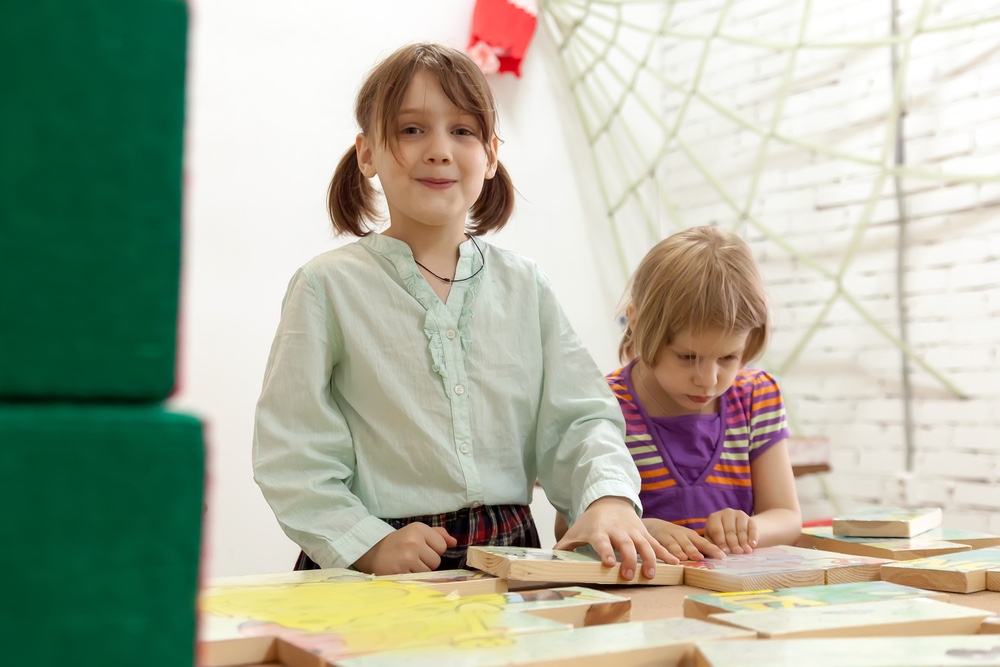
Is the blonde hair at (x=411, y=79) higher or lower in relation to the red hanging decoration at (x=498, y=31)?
lower

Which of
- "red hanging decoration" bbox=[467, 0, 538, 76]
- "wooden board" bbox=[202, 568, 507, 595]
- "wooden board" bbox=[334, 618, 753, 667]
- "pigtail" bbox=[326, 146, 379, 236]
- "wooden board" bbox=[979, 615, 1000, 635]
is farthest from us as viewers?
"red hanging decoration" bbox=[467, 0, 538, 76]

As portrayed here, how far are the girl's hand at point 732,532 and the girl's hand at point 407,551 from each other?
0.77 ft

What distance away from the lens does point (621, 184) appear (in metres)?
2.80

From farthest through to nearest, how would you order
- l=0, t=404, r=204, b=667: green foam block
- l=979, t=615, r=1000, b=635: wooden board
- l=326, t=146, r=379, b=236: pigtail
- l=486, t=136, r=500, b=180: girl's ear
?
l=326, t=146, r=379, b=236: pigtail, l=486, t=136, r=500, b=180: girl's ear, l=979, t=615, r=1000, b=635: wooden board, l=0, t=404, r=204, b=667: green foam block

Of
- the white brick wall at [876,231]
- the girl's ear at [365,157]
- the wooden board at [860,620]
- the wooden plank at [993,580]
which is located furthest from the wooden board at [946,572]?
the white brick wall at [876,231]

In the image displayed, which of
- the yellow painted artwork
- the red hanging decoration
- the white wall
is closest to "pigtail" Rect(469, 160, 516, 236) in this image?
the yellow painted artwork

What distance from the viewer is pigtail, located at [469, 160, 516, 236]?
1157 mm

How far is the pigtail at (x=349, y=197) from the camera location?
112 cm

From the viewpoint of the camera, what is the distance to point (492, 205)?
3.81 feet

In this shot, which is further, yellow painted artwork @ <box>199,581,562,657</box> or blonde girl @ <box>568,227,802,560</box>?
blonde girl @ <box>568,227,802,560</box>

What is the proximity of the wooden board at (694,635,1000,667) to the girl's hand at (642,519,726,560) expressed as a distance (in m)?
0.34

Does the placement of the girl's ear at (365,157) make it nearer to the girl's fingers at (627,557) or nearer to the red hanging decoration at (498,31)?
the girl's fingers at (627,557)

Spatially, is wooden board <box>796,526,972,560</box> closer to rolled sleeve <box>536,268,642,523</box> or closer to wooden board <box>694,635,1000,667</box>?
rolled sleeve <box>536,268,642,523</box>

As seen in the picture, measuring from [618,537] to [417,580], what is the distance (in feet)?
0.55
